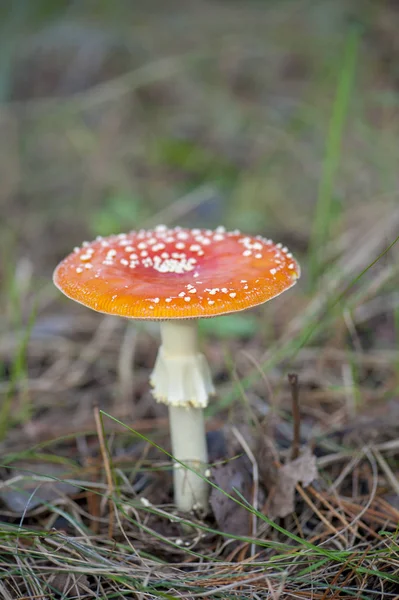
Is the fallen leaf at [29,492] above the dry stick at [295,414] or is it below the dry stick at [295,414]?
below

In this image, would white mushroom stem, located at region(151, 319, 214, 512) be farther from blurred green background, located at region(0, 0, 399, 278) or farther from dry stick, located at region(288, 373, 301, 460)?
blurred green background, located at region(0, 0, 399, 278)

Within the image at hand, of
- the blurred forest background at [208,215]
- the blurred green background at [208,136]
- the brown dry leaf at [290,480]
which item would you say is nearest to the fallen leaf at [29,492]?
the blurred forest background at [208,215]

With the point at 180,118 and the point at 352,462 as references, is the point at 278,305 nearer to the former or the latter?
the point at 352,462

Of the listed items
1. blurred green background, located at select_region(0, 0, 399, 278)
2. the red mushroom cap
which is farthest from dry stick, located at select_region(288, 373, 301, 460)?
blurred green background, located at select_region(0, 0, 399, 278)

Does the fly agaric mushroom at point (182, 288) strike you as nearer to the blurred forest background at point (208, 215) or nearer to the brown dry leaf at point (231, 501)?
the brown dry leaf at point (231, 501)

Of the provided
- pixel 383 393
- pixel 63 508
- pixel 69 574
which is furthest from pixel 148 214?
pixel 69 574
